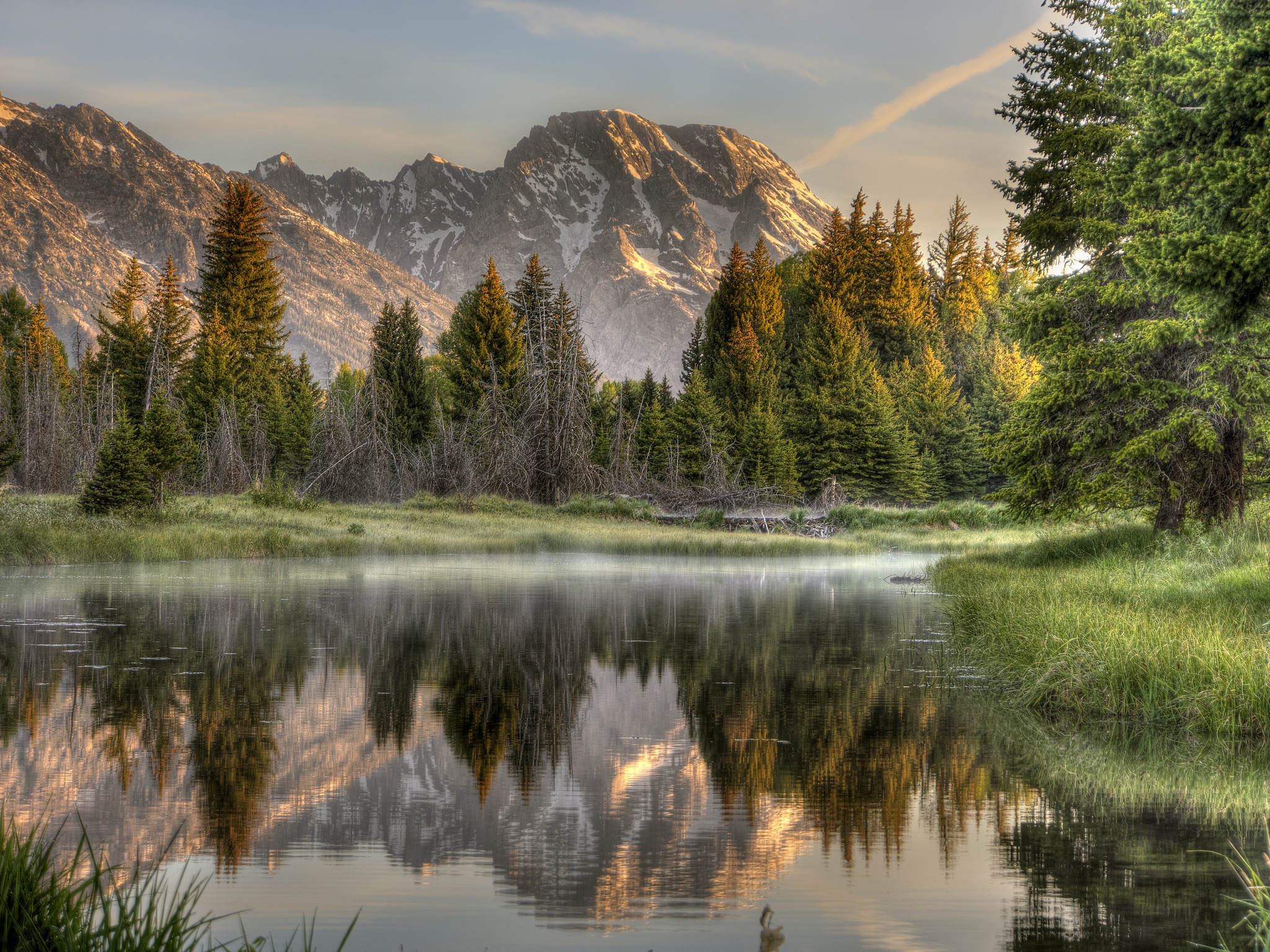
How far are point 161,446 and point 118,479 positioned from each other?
198 centimetres

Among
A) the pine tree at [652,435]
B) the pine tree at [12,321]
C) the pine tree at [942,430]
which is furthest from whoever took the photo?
the pine tree at [12,321]

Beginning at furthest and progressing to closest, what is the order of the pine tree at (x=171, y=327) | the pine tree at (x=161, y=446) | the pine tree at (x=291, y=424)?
the pine tree at (x=171, y=327) < the pine tree at (x=291, y=424) < the pine tree at (x=161, y=446)

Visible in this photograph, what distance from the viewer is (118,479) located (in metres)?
28.1

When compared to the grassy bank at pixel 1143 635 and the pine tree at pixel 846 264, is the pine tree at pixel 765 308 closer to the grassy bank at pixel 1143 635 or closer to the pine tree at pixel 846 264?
the pine tree at pixel 846 264

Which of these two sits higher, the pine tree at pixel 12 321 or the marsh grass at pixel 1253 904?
the pine tree at pixel 12 321

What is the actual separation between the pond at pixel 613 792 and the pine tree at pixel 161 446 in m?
15.4

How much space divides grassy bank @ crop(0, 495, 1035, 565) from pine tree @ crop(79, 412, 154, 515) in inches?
17.7

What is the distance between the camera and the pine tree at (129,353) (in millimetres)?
61125

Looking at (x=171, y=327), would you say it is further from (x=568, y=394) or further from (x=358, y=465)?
(x=568, y=394)

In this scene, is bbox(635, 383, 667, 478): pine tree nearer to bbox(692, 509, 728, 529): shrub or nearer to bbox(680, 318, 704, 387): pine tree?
bbox(680, 318, 704, 387): pine tree

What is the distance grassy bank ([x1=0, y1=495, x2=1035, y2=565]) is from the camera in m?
26.4

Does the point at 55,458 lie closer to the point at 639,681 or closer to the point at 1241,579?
the point at 639,681

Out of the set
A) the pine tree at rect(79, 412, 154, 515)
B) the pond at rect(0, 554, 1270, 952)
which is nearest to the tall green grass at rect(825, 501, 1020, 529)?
the pine tree at rect(79, 412, 154, 515)

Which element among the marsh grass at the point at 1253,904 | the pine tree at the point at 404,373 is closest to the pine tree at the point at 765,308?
the pine tree at the point at 404,373
